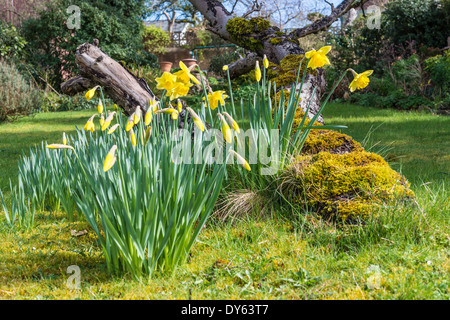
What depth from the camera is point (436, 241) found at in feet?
7.84

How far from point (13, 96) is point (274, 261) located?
9.44 m

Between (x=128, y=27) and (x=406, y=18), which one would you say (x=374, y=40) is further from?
(x=128, y=27)

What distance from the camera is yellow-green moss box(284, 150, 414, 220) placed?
2.55m

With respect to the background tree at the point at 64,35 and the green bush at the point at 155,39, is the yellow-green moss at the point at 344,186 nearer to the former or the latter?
the background tree at the point at 64,35

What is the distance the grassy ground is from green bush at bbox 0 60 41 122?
303 inches

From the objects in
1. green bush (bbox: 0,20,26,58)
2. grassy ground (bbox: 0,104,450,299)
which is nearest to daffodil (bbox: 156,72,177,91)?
grassy ground (bbox: 0,104,450,299)

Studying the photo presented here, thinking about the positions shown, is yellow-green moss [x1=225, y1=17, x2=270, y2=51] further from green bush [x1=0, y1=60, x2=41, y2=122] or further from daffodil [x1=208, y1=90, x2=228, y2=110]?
green bush [x1=0, y1=60, x2=41, y2=122]

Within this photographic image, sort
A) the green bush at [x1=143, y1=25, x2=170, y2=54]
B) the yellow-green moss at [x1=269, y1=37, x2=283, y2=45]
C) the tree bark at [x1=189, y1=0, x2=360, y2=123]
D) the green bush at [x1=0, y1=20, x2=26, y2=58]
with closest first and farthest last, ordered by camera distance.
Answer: the tree bark at [x1=189, y1=0, x2=360, y2=123] → the yellow-green moss at [x1=269, y1=37, x2=283, y2=45] → the green bush at [x1=0, y1=20, x2=26, y2=58] → the green bush at [x1=143, y1=25, x2=170, y2=54]

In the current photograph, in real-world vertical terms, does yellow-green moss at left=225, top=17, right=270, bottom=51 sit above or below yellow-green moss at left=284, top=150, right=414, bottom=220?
above

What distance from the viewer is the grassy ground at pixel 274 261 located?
6.41 ft

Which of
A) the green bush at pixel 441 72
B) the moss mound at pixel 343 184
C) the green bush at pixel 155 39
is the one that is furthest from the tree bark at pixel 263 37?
the green bush at pixel 155 39

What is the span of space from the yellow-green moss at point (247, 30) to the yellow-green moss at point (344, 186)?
112 inches

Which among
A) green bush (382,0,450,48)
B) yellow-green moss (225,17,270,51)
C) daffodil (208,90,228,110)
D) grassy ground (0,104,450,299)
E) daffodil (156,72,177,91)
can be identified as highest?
green bush (382,0,450,48)

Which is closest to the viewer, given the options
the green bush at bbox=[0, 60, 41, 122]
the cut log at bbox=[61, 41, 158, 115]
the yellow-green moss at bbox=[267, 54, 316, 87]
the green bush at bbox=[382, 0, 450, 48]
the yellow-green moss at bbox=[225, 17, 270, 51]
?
the cut log at bbox=[61, 41, 158, 115]
